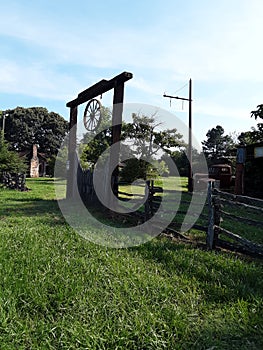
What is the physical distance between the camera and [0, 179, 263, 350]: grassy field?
7.85 feet

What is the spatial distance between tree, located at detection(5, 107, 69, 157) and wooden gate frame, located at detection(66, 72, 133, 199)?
38014 mm

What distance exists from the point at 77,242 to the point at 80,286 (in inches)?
69.6

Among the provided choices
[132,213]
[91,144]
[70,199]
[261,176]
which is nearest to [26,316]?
[132,213]

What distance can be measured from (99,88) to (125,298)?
718 cm

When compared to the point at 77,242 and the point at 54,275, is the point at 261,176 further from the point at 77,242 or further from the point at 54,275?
the point at 54,275

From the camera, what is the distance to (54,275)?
11.0 ft

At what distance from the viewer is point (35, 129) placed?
49219 mm

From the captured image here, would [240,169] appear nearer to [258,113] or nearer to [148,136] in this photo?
[258,113]

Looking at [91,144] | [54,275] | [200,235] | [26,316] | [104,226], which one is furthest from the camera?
[91,144]

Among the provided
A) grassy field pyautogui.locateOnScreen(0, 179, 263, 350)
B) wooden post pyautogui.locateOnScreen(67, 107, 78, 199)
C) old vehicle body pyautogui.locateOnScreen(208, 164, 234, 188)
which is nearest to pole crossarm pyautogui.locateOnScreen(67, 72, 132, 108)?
wooden post pyautogui.locateOnScreen(67, 107, 78, 199)

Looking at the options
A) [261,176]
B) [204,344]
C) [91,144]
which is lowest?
[204,344]

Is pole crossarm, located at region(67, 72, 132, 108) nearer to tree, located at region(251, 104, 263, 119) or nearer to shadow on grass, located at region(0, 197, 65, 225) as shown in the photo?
shadow on grass, located at region(0, 197, 65, 225)

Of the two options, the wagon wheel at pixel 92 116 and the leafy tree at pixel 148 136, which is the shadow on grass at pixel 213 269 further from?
the leafy tree at pixel 148 136

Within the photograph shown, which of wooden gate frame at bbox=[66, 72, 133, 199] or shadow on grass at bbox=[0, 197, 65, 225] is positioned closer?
shadow on grass at bbox=[0, 197, 65, 225]
